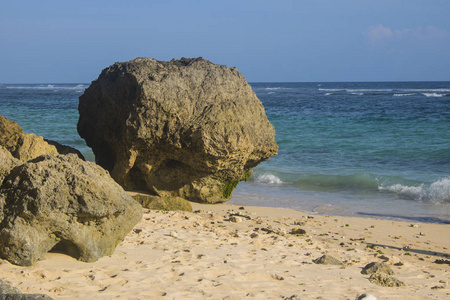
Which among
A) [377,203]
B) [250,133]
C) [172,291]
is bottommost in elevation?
[377,203]

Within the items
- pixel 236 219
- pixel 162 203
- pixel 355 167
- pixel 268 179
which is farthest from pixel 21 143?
pixel 355 167

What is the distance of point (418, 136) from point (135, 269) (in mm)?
14556

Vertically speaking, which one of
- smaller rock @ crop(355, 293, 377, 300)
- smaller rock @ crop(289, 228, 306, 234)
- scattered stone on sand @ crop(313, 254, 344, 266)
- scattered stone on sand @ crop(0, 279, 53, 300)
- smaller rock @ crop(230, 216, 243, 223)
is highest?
scattered stone on sand @ crop(0, 279, 53, 300)

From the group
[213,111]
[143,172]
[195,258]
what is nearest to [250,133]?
[213,111]

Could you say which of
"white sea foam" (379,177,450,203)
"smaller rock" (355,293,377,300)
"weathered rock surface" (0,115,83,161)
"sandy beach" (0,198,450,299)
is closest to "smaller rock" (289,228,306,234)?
"sandy beach" (0,198,450,299)

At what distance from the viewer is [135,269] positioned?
432 cm

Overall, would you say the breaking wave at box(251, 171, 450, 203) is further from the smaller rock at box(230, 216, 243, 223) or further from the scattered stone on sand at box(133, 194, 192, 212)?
the scattered stone on sand at box(133, 194, 192, 212)

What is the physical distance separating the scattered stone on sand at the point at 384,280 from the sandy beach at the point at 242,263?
0.23 feet

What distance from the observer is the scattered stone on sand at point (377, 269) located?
15.6 ft

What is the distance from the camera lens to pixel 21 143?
629 centimetres

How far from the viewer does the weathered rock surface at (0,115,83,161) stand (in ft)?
20.3

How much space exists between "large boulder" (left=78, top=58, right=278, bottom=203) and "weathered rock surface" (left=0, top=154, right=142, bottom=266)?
2.74 m

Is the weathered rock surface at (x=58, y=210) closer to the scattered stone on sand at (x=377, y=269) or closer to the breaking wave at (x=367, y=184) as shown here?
the scattered stone on sand at (x=377, y=269)

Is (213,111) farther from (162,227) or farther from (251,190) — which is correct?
(251,190)
